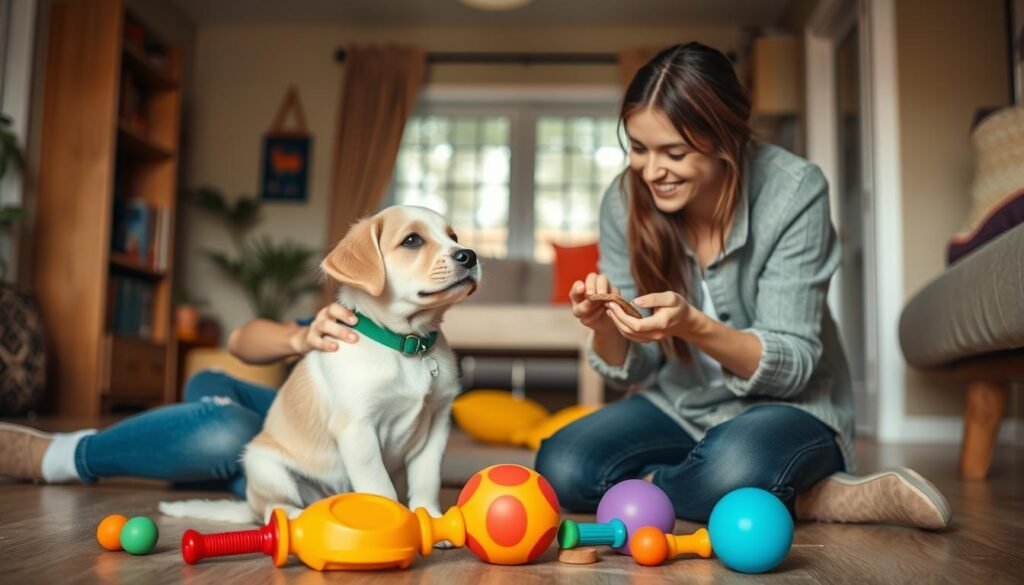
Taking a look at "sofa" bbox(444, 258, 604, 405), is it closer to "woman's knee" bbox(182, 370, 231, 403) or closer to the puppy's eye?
"woman's knee" bbox(182, 370, 231, 403)

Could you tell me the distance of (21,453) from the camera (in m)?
1.90

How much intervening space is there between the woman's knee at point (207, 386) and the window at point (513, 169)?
461 centimetres

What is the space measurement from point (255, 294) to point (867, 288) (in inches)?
157

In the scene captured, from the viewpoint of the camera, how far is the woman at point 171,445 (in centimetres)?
178

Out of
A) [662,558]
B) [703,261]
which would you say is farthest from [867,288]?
[662,558]

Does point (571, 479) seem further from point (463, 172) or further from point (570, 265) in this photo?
point (463, 172)

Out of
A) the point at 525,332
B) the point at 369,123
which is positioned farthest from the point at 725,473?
the point at 369,123

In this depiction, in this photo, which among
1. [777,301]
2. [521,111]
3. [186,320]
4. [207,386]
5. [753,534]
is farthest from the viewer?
[521,111]

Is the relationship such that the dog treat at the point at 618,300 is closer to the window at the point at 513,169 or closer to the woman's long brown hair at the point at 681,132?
the woman's long brown hair at the point at 681,132

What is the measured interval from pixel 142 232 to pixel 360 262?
4.46 metres

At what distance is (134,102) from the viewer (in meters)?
5.51

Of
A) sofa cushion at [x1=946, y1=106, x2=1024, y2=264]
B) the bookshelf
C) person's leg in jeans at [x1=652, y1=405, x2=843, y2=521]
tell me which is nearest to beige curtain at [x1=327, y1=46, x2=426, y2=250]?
the bookshelf

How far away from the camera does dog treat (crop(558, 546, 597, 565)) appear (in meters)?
1.19

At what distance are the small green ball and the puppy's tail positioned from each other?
33 cm
